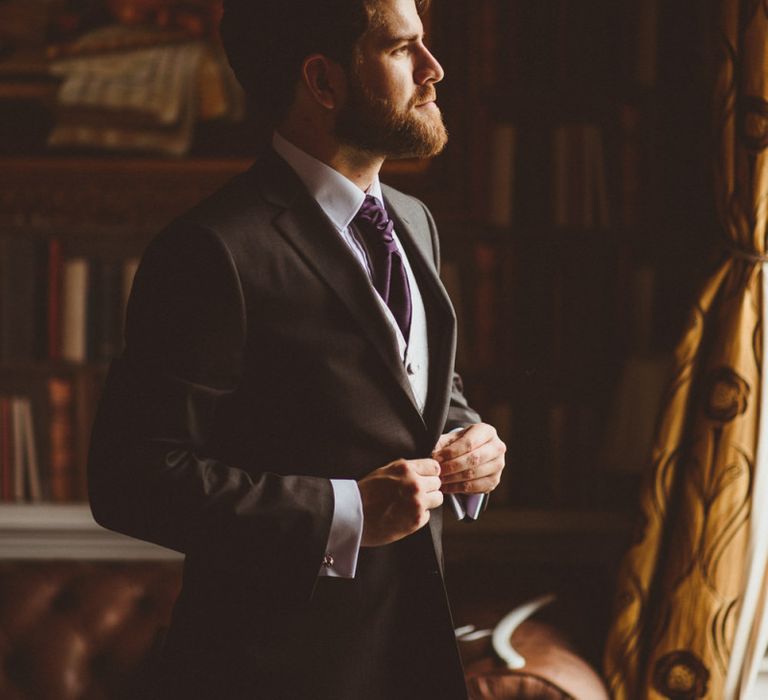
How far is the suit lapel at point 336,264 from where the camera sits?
1.08 metres

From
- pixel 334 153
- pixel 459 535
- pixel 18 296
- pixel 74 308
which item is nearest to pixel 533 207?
pixel 459 535

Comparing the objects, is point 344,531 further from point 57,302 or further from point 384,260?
point 57,302

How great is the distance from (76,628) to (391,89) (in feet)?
5.29

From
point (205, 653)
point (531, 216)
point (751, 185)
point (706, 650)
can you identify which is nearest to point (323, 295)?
point (205, 653)

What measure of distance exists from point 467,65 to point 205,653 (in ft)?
6.55

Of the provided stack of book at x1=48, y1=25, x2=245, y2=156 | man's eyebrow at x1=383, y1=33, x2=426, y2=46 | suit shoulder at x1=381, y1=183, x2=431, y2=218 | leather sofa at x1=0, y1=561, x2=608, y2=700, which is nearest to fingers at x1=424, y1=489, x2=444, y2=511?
suit shoulder at x1=381, y1=183, x2=431, y2=218

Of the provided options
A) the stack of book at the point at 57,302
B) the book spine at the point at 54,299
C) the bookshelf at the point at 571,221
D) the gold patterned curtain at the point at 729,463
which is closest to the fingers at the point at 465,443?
the gold patterned curtain at the point at 729,463

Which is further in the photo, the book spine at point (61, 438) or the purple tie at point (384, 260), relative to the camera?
the book spine at point (61, 438)

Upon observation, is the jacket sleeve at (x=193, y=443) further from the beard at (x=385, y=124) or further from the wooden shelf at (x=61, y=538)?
the wooden shelf at (x=61, y=538)

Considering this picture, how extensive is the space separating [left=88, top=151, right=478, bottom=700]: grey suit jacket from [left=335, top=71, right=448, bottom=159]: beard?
0.31 ft

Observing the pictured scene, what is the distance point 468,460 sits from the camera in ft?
3.74

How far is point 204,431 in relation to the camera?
1035mm

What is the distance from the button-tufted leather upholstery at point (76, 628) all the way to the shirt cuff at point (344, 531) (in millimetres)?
1219

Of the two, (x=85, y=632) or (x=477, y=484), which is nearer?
(x=477, y=484)
